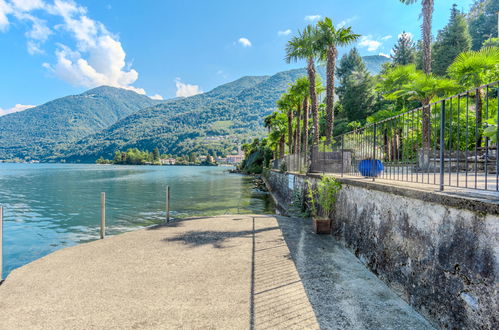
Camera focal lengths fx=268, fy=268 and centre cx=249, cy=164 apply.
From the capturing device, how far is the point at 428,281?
3078 millimetres

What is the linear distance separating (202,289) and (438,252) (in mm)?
3066

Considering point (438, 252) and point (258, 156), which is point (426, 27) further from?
point (258, 156)

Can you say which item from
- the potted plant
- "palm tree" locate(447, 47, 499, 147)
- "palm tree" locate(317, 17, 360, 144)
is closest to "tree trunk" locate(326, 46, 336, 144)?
"palm tree" locate(317, 17, 360, 144)

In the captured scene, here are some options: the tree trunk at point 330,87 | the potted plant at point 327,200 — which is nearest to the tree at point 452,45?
the tree trunk at point 330,87

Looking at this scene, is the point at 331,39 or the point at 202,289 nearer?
the point at 202,289

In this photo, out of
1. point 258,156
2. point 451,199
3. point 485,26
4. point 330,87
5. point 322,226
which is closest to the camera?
point 451,199

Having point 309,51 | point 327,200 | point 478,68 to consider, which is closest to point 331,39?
point 309,51

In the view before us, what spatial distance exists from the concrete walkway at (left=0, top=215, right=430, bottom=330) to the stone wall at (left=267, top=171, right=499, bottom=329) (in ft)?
1.06

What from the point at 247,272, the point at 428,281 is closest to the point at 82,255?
the point at 247,272

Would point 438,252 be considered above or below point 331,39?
below

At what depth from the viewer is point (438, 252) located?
2.96 m

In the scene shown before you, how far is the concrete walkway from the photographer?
124 inches

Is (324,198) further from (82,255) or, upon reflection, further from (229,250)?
(82,255)

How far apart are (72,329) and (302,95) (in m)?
26.0
